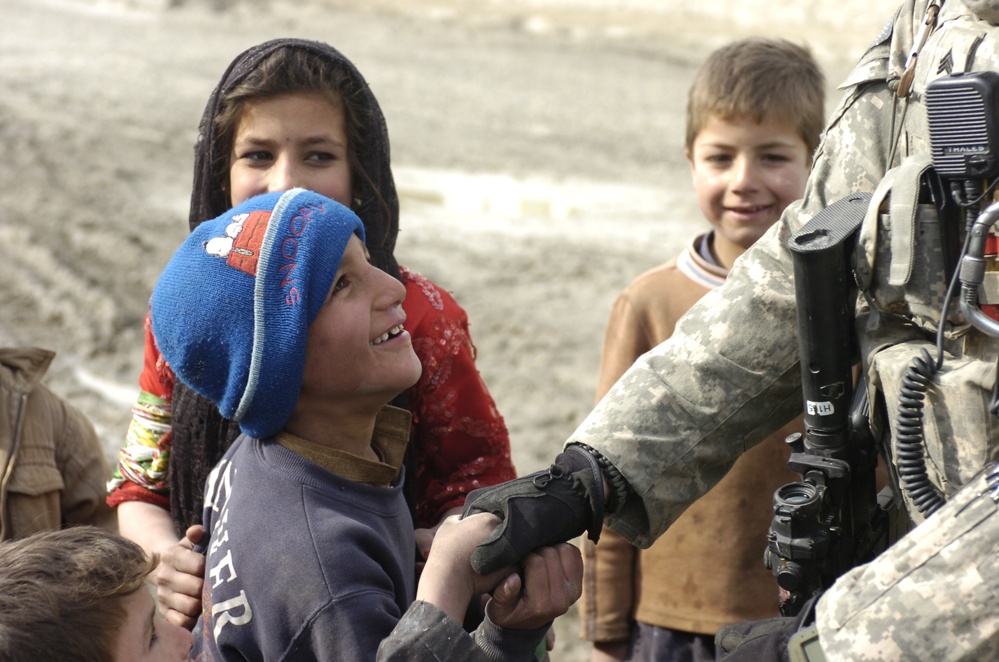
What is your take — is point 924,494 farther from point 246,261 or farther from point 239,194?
point 239,194

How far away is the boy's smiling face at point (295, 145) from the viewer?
8.02ft

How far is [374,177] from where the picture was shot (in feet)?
8.25

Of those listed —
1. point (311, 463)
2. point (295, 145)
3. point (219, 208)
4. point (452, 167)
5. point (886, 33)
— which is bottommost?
point (452, 167)

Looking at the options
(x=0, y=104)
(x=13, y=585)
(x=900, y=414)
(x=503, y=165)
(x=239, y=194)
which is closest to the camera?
(x=13, y=585)

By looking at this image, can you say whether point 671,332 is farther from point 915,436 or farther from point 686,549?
point 915,436

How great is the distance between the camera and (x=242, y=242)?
197 centimetres

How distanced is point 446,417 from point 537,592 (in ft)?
1.96

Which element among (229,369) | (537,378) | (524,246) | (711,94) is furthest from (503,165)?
(229,369)

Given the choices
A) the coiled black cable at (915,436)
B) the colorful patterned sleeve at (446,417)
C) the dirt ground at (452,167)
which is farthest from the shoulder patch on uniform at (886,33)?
the dirt ground at (452,167)

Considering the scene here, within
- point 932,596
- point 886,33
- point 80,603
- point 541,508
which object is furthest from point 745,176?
point 80,603

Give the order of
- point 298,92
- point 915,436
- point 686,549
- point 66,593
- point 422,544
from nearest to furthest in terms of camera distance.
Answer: point 66,593
point 915,436
point 422,544
point 298,92
point 686,549

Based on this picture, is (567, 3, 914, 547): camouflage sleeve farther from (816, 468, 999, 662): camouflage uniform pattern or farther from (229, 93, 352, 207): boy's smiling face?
(229, 93, 352, 207): boy's smiling face

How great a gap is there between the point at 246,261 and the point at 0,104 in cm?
1081

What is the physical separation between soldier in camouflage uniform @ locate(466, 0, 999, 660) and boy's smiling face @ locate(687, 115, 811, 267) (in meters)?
0.78
